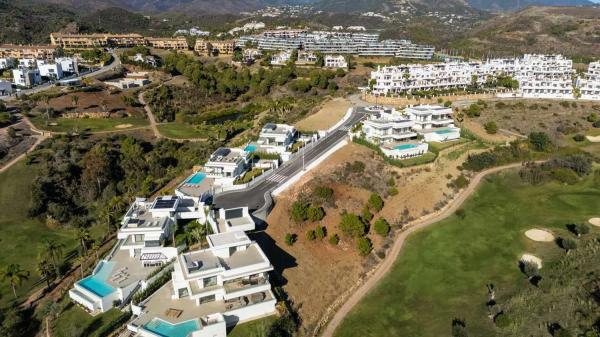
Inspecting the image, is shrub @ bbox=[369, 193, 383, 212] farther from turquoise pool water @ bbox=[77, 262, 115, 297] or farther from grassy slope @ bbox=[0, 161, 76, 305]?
grassy slope @ bbox=[0, 161, 76, 305]

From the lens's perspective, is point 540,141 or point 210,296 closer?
point 210,296

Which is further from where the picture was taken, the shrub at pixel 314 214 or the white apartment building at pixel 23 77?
the white apartment building at pixel 23 77

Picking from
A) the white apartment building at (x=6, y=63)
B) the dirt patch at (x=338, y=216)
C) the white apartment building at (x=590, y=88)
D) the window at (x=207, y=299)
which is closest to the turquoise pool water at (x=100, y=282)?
the window at (x=207, y=299)

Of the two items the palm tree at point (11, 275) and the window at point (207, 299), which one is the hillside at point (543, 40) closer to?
the window at point (207, 299)

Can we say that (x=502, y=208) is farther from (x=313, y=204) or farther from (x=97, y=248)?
(x=97, y=248)

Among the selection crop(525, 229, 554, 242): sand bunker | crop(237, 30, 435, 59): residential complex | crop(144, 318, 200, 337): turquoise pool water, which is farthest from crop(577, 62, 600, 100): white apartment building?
crop(144, 318, 200, 337): turquoise pool water

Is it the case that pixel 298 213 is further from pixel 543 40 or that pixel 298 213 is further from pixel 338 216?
pixel 543 40

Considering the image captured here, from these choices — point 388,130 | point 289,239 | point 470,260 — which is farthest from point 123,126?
point 470,260

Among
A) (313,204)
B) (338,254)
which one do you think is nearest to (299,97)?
(313,204)
